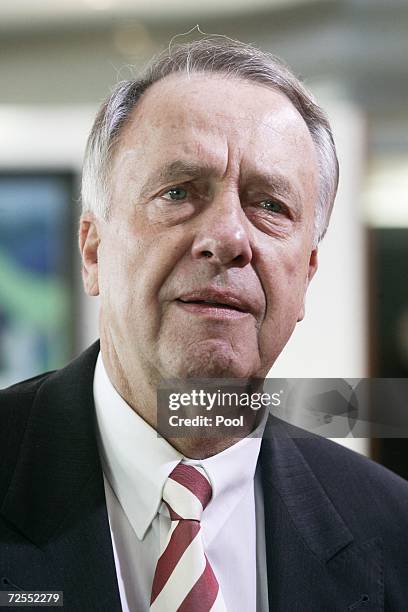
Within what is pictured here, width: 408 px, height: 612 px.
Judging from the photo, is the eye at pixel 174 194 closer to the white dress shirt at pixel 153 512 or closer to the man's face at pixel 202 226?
the man's face at pixel 202 226

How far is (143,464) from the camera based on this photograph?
0.82 m

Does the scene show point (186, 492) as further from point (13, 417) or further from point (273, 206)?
point (273, 206)

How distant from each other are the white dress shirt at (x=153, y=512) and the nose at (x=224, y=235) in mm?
191

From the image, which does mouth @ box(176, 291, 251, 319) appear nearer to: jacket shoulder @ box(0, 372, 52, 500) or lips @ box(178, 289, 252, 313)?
lips @ box(178, 289, 252, 313)

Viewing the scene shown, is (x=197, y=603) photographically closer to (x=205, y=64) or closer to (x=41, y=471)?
(x=41, y=471)

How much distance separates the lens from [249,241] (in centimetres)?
78

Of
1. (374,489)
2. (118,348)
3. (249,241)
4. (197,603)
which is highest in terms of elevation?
(249,241)

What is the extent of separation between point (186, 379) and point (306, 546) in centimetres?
24

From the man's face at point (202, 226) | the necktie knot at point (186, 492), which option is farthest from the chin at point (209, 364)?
the necktie knot at point (186, 492)

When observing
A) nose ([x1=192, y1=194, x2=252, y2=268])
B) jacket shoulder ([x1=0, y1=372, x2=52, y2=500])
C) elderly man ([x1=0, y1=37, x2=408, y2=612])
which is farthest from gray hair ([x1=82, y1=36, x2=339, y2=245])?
jacket shoulder ([x1=0, y1=372, x2=52, y2=500])

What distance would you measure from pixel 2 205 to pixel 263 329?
1.16 ft

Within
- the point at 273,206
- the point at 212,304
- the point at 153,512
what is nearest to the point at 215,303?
the point at 212,304

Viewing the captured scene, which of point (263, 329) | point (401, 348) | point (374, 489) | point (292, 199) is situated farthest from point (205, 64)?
point (374, 489)

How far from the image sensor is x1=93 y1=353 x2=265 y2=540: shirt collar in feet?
2.68
